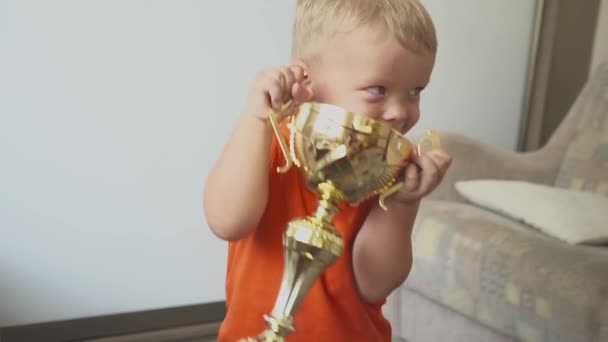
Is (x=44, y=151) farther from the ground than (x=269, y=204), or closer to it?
closer to it

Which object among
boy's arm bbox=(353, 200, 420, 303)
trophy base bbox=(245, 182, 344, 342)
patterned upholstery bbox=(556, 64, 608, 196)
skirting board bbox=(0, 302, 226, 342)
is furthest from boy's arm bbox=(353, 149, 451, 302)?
patterned upholstery bbox=(556, 64, 608, 196)

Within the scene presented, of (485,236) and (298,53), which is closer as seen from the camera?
(298,53)

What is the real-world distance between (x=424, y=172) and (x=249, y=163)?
0.15 meters

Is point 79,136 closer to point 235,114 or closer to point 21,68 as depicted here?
point 21,68

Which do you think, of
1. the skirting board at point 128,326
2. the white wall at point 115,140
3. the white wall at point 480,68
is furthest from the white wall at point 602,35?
the skirting board at point 128,326

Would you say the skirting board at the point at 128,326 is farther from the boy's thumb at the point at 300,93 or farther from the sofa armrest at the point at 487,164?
the boy's thumb at the point at 300,93

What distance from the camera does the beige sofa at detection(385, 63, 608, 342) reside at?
1.01m

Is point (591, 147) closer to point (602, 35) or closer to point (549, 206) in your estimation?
point (549, 206)

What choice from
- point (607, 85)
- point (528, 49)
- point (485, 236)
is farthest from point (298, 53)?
point (528, 49)

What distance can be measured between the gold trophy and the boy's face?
5 cm

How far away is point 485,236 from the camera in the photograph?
3.91 ft

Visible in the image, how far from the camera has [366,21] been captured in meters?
0.56

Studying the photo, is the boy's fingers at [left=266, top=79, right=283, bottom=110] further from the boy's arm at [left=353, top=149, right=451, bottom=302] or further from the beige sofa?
the beige sofa

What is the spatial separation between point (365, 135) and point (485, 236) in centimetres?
78
